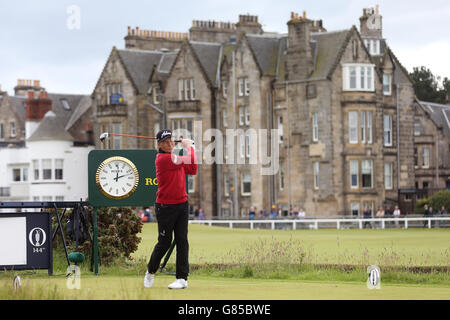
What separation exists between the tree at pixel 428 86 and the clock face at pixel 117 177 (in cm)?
9771

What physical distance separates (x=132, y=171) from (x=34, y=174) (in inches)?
3065

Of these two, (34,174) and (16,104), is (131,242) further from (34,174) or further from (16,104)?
(16,104)

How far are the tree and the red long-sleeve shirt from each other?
102264 mm

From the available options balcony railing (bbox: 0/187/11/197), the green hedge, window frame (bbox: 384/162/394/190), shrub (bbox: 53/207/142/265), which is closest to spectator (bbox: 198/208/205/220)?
window frame (bbox: 384/162/394/190)

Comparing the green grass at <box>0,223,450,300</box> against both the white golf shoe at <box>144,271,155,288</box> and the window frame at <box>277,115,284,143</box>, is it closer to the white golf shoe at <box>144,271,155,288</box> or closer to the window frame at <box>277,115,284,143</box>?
the white golf shoe at <box>144,271,155,288</box>

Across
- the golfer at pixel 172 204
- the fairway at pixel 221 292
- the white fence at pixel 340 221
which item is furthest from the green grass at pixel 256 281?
the white fence at pixel 340 221

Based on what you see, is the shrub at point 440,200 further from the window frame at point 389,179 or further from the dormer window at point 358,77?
the dormer window at point 358,77

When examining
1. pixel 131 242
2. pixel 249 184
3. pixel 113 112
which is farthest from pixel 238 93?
pixel 131 242

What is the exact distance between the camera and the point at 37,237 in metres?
20.4

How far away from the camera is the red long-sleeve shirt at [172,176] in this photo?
1609 cm

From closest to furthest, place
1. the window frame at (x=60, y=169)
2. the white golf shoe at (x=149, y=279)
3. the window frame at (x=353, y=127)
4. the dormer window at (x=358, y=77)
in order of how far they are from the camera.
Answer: the white golf shoe at (x=149, y=279)
the dormer window at (x=358, y=77)
the window frame at (x=353, y=127)
the window frame at (x=60, y=169)

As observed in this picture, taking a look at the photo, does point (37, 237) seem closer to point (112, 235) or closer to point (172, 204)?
point (112, 235)

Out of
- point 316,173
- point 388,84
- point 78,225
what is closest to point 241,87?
point 316,173

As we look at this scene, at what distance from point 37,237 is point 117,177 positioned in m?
2.12
